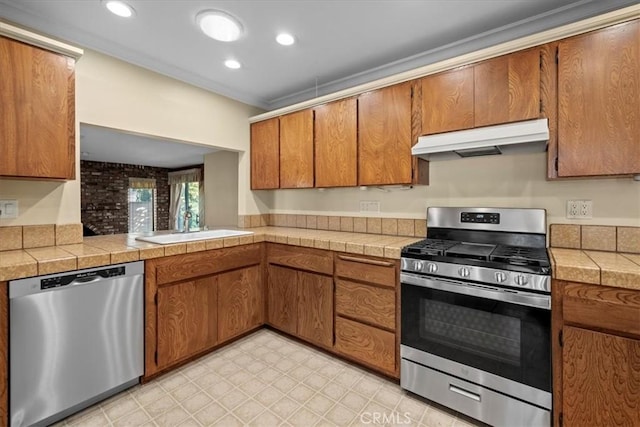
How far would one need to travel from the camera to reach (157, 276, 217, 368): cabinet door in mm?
2059

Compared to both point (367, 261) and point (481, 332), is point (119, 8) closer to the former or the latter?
point (367, 261)

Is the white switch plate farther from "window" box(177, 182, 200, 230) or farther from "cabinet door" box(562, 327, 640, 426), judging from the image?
"window" box(177, 182, 200, 230)

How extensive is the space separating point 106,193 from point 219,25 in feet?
22.9

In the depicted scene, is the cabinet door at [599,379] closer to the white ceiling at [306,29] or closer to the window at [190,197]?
the white ceiling at [306,29]

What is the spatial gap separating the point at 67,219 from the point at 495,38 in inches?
128

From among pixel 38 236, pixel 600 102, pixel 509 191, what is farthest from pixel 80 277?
pixel 600 102

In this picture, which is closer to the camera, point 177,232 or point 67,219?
point 67,219

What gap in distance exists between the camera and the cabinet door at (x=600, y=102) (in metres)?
1.50

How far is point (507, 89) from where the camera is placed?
5.92 ft

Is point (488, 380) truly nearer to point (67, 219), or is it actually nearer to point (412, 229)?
point (412, 229)

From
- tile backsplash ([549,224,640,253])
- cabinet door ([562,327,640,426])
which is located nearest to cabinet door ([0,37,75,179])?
cabinet door ([562,327,640,426])

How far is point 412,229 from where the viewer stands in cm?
249

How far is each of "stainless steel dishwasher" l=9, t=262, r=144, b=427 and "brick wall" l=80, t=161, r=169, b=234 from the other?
648cm

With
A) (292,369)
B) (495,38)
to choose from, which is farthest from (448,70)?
(292,369)
